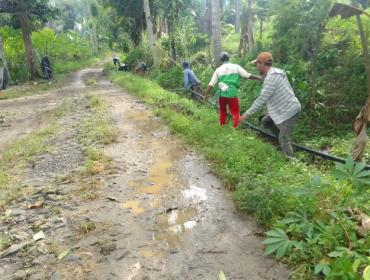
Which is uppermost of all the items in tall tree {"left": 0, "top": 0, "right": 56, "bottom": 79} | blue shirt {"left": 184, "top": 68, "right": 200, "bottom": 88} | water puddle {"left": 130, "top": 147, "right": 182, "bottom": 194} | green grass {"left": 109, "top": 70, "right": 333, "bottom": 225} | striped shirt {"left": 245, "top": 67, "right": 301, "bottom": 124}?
tall tree {"left": 0, "top": 0, "right": 56, "bottom": 79}

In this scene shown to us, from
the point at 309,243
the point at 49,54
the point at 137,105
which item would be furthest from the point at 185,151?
the point at 49,54

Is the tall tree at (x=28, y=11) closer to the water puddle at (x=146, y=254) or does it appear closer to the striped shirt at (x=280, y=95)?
the striped shirt at (x=280, y=95)

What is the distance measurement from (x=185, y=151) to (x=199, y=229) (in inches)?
101

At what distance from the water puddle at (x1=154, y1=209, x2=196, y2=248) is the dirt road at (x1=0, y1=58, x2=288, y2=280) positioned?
0.04ft

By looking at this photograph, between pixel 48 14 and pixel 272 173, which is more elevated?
pixel 48 14

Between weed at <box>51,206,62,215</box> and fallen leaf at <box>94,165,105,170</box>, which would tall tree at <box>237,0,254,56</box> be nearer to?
fallen leaf at <box>94,165,105,170</box>

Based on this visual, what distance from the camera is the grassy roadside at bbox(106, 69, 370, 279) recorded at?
7.96 ft

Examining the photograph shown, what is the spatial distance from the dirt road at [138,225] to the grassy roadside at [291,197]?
0.71 feet

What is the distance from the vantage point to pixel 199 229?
3.29 metres

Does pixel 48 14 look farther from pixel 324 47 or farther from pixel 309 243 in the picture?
pixel 309 243

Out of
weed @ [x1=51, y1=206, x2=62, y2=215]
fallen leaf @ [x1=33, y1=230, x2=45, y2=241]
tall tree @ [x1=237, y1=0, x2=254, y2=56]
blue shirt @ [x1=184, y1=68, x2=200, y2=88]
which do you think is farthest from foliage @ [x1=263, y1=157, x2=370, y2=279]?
tall tree @ [x1=237, y1=0, x2=254, y2=56]

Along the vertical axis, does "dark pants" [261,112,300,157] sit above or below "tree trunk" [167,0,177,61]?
below

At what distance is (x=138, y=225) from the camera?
3.41 m

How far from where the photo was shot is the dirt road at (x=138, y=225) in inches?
106
